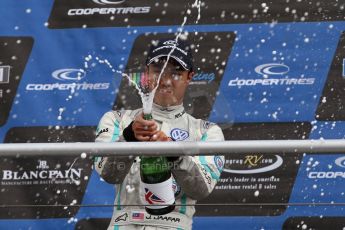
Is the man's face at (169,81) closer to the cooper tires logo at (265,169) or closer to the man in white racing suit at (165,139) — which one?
the man in white racing suit at (165,139)

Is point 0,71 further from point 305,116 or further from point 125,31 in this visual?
point 305,116

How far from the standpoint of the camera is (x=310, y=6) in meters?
3.62

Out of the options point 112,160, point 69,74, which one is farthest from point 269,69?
point 112,160

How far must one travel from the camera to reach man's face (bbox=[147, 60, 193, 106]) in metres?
2.53

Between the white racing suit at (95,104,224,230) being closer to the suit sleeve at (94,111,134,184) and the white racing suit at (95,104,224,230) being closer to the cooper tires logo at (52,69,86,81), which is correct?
the suit sleeve at (94,111,134,184)

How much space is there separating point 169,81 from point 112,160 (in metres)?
0.35

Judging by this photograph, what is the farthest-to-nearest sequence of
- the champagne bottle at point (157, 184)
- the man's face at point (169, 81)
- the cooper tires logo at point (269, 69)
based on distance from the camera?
the cooper tires logo at point (269, 69) < the man's face at point (169, 81) < the champagne bottle at point (157, 184)

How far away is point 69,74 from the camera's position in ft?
11.8

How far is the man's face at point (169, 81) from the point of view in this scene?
2.53 meters

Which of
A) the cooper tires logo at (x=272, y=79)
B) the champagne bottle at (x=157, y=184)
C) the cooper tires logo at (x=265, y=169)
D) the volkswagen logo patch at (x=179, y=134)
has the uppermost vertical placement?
the cooper tires logo at (x=272, y=79)

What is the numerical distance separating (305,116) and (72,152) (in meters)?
1.85

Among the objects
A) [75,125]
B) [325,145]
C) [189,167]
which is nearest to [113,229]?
[189,167]

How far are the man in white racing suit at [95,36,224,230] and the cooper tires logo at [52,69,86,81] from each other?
105 centimetres

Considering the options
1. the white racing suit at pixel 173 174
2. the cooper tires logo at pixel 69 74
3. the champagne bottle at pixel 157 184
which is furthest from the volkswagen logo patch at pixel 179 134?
the cooper tires logo at pixel 69 74
